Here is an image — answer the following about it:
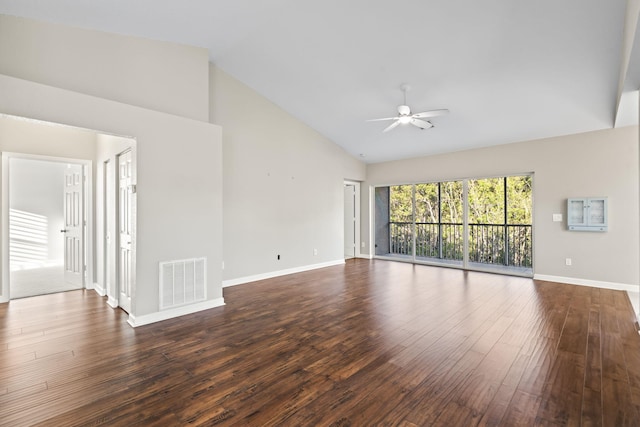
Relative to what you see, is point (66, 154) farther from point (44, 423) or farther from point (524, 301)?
point (524, 301)

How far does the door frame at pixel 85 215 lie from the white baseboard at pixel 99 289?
0.09 metres

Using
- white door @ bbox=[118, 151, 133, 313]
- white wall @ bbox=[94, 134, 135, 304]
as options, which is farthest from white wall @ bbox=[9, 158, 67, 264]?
white door @ bbox=[118, 151, 133, 313]

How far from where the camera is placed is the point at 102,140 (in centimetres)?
471

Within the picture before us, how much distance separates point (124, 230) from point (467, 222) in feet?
21.6

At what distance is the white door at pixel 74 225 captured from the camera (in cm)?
504

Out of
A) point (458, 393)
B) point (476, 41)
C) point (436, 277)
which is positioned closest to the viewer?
point (458, 393)

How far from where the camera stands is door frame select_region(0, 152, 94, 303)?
4.20 meters

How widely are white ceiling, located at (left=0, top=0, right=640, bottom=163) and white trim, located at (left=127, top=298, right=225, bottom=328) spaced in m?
3.26

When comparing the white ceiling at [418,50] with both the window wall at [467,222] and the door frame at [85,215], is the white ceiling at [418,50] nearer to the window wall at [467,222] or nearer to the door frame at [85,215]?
the window wall at [467,222]

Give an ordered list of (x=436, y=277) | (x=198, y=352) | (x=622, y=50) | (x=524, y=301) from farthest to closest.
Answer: (x=436, y=277) < (x=524, y=301) < (x=622, y=50) < (x=198, y=352)

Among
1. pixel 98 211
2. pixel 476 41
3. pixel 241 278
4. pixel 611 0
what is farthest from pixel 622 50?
pixel 98 211

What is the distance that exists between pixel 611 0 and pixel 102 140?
6.53 meters

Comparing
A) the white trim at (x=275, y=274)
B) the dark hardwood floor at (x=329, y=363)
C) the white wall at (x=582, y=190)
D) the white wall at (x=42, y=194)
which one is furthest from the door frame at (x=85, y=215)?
the white wall at (x=582, y=190)

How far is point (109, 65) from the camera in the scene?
3.36m
